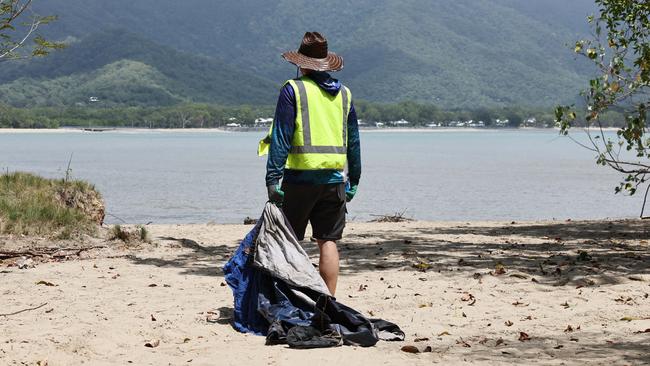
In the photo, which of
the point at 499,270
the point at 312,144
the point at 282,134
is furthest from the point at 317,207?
the point at 499,270

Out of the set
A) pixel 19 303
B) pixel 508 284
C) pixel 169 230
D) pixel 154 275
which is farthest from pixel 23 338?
pixel 169 230

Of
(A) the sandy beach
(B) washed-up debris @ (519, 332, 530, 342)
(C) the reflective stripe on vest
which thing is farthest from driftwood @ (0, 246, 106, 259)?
(B) washed-up debris @ (519, 332, 530, 342)

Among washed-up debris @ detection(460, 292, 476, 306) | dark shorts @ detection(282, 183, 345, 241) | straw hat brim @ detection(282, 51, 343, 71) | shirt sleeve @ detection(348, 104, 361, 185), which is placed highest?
straw hat brim @ detection(282, 51, 343, 71)

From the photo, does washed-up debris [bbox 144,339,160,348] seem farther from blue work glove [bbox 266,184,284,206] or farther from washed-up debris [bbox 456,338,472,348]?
washed-up debris [bbox 456,338,472,348]

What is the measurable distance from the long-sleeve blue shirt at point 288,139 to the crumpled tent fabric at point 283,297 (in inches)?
11.7

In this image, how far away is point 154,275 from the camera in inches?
396

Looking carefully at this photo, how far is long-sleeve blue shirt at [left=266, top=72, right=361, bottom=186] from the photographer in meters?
6.96

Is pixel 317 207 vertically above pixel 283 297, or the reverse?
pixel 317 207

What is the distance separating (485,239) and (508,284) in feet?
16.5

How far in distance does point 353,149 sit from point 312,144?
0.46m

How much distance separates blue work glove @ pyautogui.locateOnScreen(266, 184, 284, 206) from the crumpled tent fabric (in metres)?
0.08

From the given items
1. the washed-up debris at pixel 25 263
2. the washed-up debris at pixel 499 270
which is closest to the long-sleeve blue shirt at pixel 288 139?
the washed-up debris at pixel 499 270

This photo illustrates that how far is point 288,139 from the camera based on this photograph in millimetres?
6988

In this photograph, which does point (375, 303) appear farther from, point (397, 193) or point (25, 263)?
point (397, 193)
